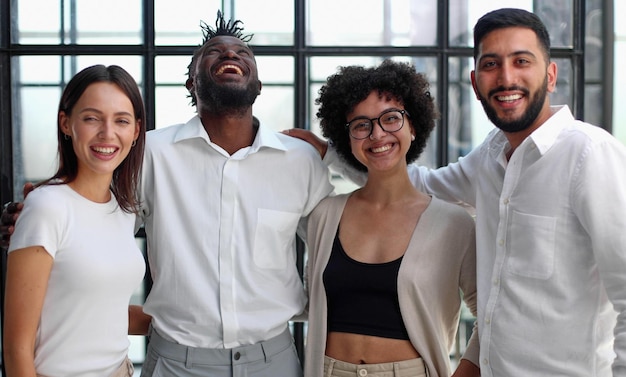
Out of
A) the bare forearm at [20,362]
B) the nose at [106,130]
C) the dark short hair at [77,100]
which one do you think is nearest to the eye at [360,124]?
the dark short hair at [77,100]

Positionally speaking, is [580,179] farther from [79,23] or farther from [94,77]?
[79,23]

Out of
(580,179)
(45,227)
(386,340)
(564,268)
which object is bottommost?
(386,340)

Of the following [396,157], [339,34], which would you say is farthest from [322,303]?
[339,34]

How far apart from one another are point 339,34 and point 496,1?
0.91 meters

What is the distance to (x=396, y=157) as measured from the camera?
2.23 metres

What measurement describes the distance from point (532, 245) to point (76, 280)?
116 cm

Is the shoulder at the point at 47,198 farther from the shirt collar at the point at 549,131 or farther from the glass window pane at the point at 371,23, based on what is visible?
the glass window pane at the point at 371,23

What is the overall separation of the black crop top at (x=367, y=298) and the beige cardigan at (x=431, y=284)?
1.2 inches

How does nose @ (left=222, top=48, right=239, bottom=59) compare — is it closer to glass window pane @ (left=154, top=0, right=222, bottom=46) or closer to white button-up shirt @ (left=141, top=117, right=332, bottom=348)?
white button-up shirt @ (left=141, top=117, right=332, bottom=348)

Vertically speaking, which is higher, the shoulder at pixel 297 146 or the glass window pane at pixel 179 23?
the glass window pane at pixel 179 23

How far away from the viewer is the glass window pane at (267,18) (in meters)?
3.78

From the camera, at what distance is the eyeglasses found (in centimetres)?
223

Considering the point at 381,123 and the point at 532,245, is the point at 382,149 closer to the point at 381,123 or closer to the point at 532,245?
the point at 381,123

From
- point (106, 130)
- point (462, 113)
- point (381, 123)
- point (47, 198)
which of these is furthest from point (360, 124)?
point (462, 113)
